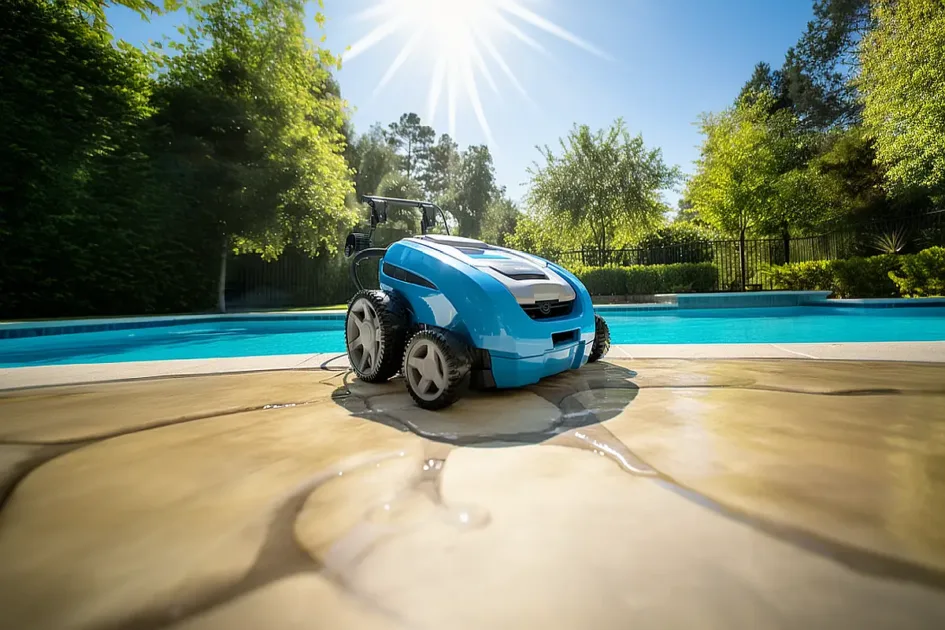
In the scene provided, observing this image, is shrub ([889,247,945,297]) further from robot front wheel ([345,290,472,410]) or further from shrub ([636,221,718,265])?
robot front wheel ([345,290,472,410])

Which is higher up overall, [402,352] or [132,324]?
[132,324]

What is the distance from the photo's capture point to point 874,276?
10180 millimetres

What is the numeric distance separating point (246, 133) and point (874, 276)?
15796 millimetres

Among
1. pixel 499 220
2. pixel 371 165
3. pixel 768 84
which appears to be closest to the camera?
pixel 371 165

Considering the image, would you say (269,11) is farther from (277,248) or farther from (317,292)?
(317,292)

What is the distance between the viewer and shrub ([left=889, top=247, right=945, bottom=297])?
9062mm

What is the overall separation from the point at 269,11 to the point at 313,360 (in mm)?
12592

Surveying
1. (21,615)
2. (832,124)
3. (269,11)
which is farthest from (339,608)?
(832,124)

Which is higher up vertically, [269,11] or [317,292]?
[269,11]

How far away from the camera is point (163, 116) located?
11.3 m

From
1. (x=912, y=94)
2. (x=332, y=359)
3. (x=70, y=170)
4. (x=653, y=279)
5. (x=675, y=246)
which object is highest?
(x=912, y=94)

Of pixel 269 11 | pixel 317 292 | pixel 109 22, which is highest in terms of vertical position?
pixel 269 11

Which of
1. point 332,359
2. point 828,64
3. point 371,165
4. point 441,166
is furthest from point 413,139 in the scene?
point 332,359

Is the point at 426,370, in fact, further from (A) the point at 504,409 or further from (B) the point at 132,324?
(B) the point at 132,324
